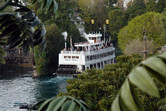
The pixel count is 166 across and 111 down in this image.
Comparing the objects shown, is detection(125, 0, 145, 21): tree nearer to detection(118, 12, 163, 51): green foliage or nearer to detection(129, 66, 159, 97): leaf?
detection(118, 12, 163, 51): green foliage

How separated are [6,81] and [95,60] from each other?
12850 millimetres

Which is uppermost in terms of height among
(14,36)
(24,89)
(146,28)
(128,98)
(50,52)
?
(146,28)

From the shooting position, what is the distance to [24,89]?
27.0m

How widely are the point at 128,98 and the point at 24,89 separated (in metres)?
26.4

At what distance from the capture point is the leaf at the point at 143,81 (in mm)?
1273

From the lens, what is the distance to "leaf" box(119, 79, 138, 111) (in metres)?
1.35

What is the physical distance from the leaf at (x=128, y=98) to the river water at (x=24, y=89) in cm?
2067

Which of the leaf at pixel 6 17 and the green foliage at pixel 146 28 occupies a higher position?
the green foliage at pixel 146 28

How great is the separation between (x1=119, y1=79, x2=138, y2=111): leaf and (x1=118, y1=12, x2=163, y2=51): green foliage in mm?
38988

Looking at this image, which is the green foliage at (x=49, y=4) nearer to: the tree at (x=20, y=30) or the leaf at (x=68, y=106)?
the tree at (x=20, y=30)

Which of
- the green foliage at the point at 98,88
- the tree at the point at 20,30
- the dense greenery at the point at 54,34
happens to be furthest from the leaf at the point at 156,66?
the dense greenery at the point at 54,34

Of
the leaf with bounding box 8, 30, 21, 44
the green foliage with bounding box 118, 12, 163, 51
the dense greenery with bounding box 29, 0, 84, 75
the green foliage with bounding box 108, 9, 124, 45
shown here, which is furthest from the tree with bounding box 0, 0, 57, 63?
the green foliage with bounding box 108, 9, 124, 45

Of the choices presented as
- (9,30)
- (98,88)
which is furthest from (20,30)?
(98,88)

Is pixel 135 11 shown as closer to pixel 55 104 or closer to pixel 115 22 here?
pixel 115 22
